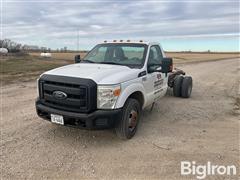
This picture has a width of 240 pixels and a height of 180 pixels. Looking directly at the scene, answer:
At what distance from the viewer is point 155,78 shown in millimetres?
6059

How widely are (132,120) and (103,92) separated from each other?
107 centimetres

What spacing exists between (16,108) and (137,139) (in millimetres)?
4086

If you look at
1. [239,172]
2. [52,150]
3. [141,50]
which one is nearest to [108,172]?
[52,150]

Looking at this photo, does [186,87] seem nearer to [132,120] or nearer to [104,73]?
[132,120]

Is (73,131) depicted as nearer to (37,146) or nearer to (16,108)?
(37,146)

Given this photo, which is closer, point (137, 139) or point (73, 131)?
point (137, 139)

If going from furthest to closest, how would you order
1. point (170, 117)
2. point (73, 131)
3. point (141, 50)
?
point (170, 117) → point (141, 50) → point (73, 131)

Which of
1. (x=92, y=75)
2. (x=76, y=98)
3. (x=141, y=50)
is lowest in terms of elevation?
(x=76, y=98)

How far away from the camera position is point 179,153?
4555mm

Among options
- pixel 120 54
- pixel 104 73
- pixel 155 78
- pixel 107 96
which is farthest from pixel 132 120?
pixel 120 54

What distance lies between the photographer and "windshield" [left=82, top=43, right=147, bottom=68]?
5.73 metres

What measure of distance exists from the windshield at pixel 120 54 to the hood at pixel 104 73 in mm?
450

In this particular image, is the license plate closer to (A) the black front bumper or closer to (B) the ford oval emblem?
(A) the black front bumper

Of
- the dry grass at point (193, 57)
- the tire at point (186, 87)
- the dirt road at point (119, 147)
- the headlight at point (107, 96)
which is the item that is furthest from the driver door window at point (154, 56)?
the dry grass at point (193, 57)
